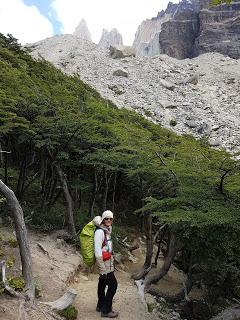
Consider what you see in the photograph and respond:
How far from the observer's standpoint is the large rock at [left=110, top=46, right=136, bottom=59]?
5903 centimetres

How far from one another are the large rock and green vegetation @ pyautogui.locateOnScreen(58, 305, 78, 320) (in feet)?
178

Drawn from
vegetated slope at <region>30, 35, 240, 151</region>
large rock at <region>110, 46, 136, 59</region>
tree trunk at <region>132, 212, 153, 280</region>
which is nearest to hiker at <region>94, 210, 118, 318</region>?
tree trunk at <region>132, 212, 153, 280</region>

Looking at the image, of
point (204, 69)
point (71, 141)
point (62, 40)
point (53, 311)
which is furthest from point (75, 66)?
point (53, 311)

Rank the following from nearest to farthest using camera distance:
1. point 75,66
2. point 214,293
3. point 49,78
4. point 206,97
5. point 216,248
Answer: point 216,248, point 214,293, point 49,78, point 206,97, point 75,66

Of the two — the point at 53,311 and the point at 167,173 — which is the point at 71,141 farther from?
the point at 53,311

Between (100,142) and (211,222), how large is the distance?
646cm

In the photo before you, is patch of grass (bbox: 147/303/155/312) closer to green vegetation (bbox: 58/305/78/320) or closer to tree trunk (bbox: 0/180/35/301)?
green vegetation (bbox: 58/305/78/320)

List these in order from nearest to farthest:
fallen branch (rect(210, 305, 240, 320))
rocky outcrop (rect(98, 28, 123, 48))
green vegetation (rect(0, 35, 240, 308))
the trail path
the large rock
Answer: the trail path
green vegetation (rect(0, 35, 240, 308))
fallen branch (rect(210, 305, 240, 320))
the large rock
rocky outcrop (rect(98, 28, 123, 48))

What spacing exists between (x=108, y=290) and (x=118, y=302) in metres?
1.65

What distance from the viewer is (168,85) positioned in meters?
48.7

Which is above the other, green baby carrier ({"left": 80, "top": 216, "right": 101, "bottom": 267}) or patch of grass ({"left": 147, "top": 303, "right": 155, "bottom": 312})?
green baby carrier ({"left": 80, "top": 216, "right": 101, "bottom": 267})

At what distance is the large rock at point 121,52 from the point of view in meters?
59.0

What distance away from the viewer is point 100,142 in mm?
12867

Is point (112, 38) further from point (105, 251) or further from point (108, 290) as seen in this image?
point (105, 251)
